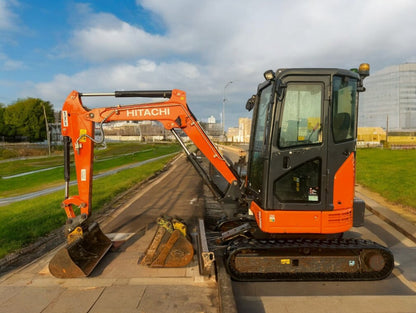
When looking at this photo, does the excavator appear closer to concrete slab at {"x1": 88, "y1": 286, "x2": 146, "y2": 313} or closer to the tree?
concrete slab at {"x1": 88, "y1": 286, "x2": 146, "y2": 313}

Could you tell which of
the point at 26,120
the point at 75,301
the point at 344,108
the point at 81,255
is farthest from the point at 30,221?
the point at 26,120

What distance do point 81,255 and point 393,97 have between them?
14808 centimetres

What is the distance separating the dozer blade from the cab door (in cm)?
314

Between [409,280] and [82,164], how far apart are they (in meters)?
5.89

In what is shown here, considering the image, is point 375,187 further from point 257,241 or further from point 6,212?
point 6,212

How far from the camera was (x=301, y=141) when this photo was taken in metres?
4.87

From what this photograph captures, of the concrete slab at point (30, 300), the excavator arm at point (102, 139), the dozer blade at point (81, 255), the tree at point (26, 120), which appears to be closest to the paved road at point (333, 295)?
the excavator arm at point (102, 139)

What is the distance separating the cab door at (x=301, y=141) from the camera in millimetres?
4836

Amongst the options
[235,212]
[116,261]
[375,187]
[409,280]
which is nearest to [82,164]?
[116,261]

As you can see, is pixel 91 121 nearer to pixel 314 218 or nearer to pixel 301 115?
pixel 301 115

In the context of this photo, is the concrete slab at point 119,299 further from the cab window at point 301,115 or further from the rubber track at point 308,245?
the cab window at point 301,115

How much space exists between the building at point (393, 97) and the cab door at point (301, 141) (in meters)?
136

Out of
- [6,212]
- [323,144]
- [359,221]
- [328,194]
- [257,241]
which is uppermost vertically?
[323,144]

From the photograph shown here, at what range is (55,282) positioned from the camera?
16.2 feet
